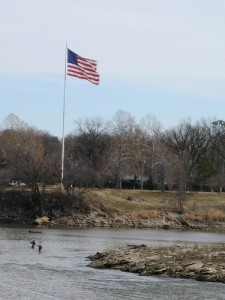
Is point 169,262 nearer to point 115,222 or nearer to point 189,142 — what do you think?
point 115,222

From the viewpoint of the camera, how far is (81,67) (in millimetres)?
74625

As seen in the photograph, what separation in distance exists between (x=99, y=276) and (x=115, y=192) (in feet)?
206

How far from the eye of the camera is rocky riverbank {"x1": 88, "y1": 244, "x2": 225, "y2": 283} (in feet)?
114

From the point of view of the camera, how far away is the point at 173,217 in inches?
3452

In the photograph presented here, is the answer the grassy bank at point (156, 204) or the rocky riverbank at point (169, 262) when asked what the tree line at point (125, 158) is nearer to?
the grassy bank at point (156, 204)

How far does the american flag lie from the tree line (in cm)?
Result: 1853

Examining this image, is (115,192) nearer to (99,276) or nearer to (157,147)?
(157,147)

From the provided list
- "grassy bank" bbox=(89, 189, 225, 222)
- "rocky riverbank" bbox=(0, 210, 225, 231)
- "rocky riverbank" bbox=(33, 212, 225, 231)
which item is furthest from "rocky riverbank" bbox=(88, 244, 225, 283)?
"grassy bank" bbox=(89, 189, 225, 222)

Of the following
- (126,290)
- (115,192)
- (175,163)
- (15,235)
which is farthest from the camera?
(175,163)

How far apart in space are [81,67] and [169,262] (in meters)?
40.5

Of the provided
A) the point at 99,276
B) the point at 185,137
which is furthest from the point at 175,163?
the point at 99,276

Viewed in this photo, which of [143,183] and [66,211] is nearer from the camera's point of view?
[66,211]

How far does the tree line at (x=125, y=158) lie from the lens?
9169cm

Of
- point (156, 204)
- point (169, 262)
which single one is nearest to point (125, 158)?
point (156, 204)
